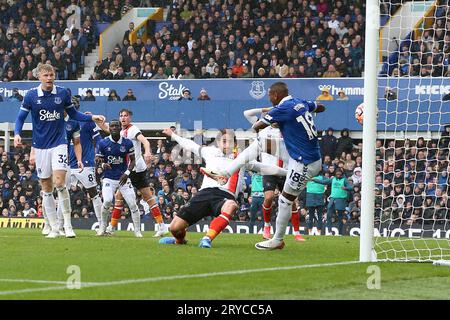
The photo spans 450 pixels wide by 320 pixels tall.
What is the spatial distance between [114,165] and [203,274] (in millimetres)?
8419

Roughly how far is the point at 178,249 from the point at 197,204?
875 mm

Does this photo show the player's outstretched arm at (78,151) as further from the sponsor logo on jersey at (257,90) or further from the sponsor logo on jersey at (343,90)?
the sponsor logo on jersey at (343,90)

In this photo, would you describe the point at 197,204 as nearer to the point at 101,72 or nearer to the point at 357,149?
the point at 357,149

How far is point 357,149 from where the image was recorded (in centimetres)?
2792

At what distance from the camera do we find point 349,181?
1010 inches

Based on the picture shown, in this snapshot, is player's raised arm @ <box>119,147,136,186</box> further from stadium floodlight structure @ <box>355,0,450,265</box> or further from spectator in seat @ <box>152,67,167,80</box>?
spectator in seat @ <box>152,67,167,80</box>

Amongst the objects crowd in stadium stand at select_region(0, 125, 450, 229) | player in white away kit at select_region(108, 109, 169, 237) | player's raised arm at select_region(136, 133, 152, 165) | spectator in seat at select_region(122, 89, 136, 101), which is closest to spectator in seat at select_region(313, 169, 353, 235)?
crowd in stadium stand at select_region(0, 125, 450, 229)

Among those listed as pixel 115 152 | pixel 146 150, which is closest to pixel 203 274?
pixel 146 150

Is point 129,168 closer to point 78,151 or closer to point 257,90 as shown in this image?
point 78,151

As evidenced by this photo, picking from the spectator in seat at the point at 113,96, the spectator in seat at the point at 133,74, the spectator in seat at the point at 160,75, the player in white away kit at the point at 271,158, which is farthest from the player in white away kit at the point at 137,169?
the spectator in seat at the point at 133,74

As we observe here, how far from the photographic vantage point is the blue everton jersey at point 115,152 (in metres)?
17.6

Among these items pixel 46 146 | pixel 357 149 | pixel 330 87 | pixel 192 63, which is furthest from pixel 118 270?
pixel 192 63

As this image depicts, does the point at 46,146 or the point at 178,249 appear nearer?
the point at 178,249

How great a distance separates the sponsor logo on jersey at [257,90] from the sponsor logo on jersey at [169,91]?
8.19ft
